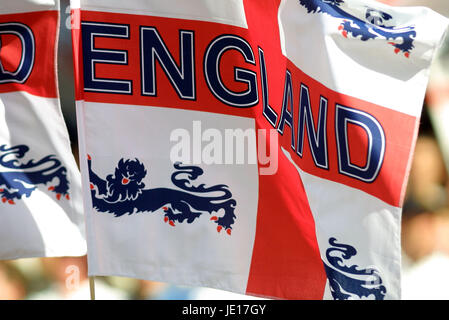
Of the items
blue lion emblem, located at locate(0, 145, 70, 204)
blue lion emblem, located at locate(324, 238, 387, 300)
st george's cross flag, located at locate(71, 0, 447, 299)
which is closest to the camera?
blue lion emblem, located at locate(324, 238, 387, 300)

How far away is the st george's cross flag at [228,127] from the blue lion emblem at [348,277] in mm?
67

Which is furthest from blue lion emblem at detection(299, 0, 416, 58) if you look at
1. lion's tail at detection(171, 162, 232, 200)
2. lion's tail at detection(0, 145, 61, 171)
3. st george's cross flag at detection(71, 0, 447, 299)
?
lion's tail at detection(0, 145, 61, 171)

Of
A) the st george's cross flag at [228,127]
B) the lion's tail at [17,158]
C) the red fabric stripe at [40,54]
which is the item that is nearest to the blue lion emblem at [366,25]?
the st george's cross flag at [228,127]

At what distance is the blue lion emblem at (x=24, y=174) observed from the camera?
3.69 metres

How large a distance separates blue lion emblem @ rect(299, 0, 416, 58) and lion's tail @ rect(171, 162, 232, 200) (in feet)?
2.48

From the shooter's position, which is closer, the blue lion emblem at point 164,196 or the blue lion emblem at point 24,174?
the blue lion emblem at point 164,196

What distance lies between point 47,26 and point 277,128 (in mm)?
1071

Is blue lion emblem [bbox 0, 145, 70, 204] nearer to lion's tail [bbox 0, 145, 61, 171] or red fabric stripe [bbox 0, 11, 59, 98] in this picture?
lion's tail [bbox 0, 145, 61, 171]

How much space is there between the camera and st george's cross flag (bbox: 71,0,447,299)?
11.3 ft

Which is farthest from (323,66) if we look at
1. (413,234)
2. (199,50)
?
(413,234)

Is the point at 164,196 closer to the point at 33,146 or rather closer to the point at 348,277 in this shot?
the point at 33,146

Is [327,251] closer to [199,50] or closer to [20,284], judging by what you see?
[199,50]

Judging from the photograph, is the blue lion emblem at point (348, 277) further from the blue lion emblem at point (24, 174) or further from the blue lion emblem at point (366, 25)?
the blue lion emblem at point (24, 174)

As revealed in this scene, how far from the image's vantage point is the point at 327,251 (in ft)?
11.0
